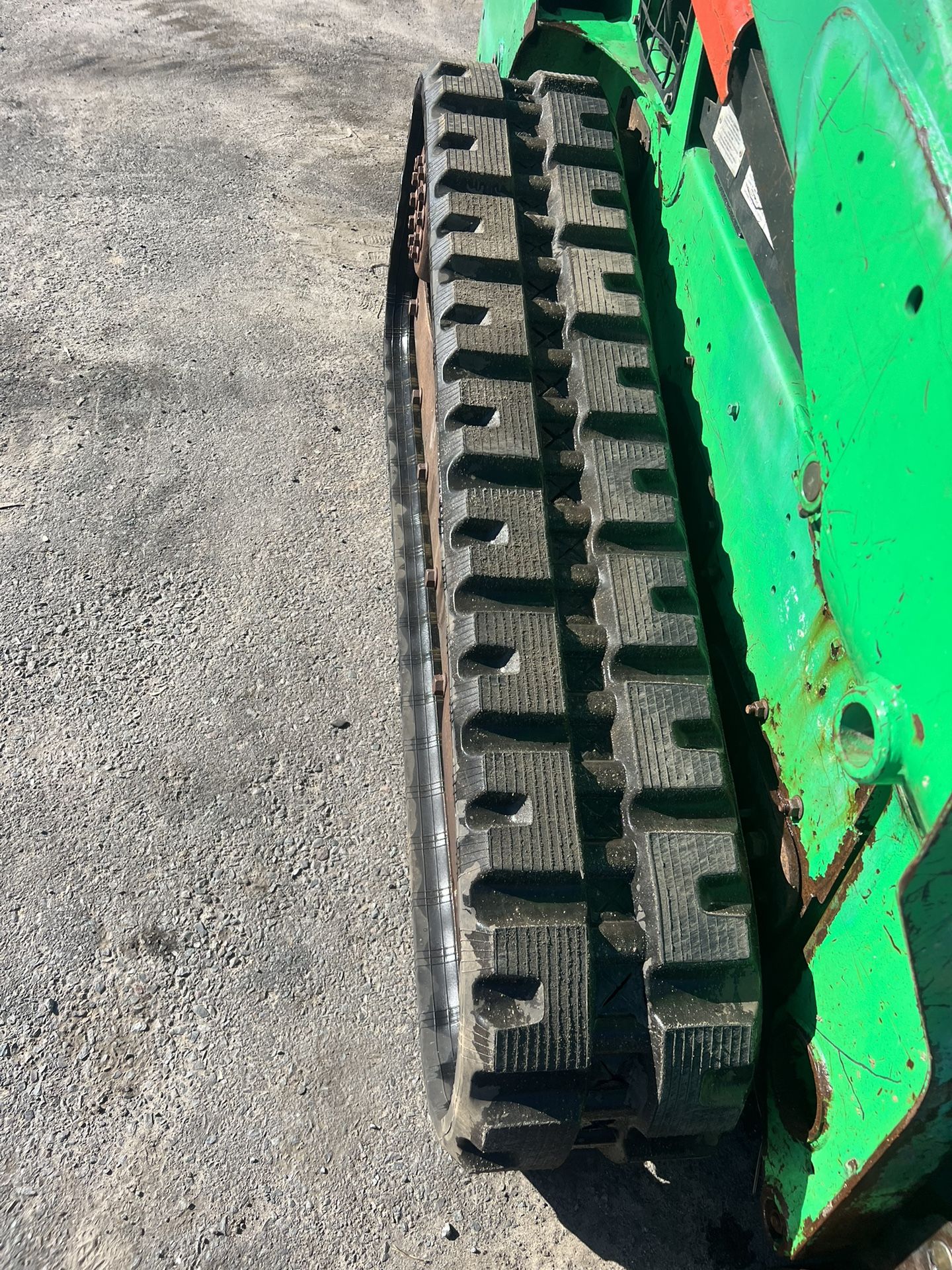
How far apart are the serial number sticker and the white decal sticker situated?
60 mm

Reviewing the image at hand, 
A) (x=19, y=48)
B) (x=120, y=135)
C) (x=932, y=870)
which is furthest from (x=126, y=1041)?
(x=19, y=48)

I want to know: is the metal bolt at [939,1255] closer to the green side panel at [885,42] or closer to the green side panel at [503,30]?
the green side panel at [885,42]

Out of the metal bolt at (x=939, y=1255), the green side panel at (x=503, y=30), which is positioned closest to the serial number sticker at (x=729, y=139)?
the green side panel at (x=503, y=30)

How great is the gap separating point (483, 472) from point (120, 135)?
4054 millimetres

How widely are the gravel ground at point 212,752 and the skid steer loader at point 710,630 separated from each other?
404 millimetres

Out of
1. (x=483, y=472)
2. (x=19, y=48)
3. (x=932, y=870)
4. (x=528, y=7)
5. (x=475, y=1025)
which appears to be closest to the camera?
(x=932, y=870)

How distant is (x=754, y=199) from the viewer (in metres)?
2.14

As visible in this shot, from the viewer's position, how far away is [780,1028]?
2.03 m

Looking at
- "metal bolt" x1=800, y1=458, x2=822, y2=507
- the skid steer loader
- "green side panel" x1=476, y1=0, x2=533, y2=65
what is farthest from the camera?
"green side panel" x1=476, y1=0, x2=533, y2=65

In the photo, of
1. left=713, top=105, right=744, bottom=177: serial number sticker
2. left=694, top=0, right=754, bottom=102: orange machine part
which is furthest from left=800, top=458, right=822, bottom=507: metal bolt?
left=694, top=0, right=754, bottom=102: orange machine part

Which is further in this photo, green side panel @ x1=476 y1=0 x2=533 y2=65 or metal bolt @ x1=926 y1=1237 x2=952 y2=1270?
green side panel @ x1=476 y1=0 x2=533 y2=65

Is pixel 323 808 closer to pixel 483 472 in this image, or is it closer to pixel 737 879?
pixel 483 472

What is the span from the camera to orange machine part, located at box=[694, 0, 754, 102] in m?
2.10

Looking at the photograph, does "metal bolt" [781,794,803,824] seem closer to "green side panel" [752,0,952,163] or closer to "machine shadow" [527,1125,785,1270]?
"machine shadow" [527,1125,785,1270]
